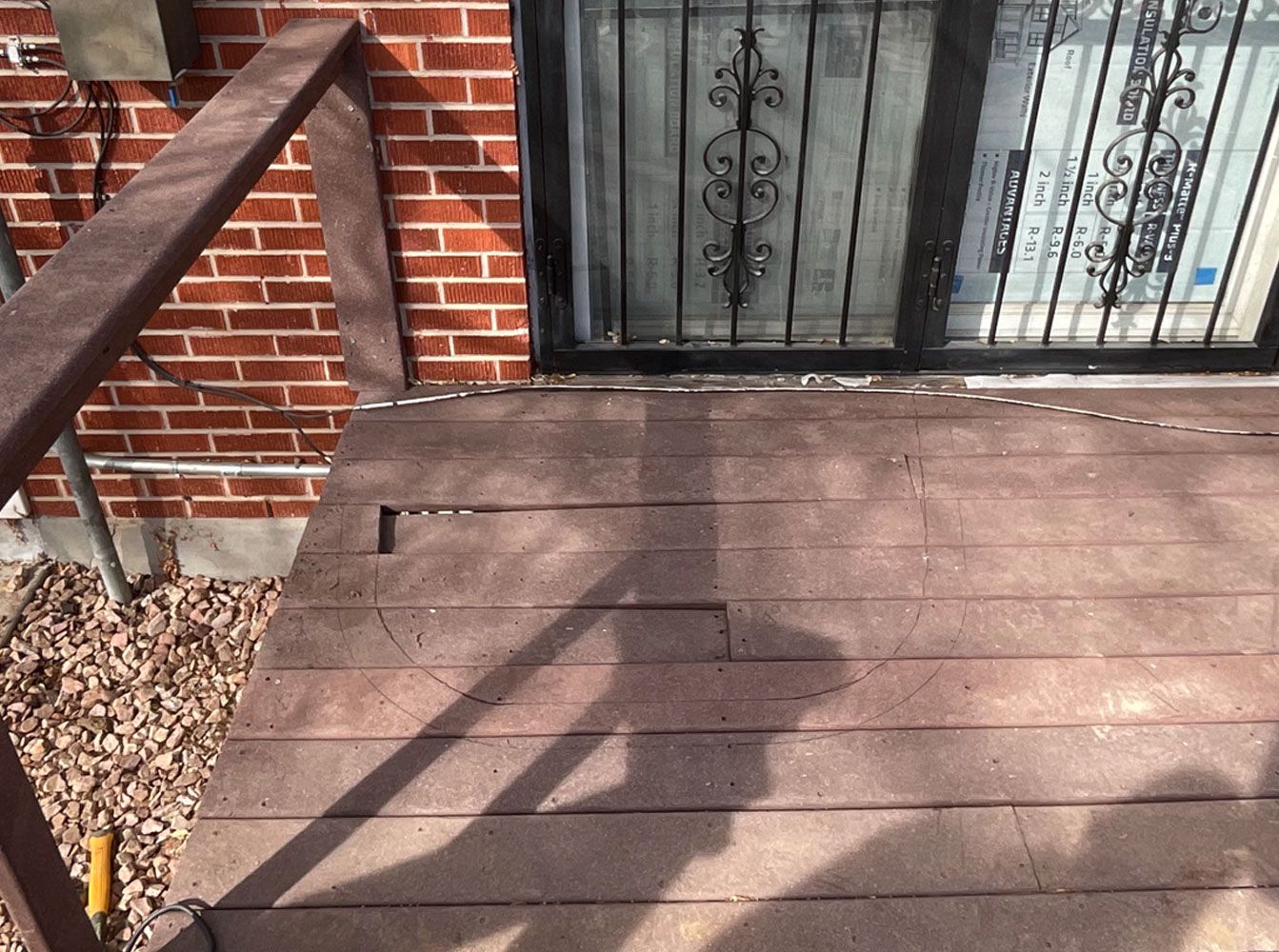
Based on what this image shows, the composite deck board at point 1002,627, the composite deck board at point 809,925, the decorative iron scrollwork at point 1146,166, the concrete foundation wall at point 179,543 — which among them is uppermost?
the decorative iron scrollwork at point 1146,166

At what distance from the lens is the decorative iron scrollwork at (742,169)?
2.77 metres

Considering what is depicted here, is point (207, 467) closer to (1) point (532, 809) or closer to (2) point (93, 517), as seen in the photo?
(2) point (93, 517)

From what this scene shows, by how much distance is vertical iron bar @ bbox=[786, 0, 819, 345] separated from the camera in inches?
106

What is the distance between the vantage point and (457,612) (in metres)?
2.22

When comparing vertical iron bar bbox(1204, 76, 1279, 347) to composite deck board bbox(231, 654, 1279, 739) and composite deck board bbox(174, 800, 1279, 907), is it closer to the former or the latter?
composite deck board bbox(231, 654, 1279, 739)

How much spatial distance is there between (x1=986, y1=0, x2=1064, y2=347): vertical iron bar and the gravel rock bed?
2.47 m

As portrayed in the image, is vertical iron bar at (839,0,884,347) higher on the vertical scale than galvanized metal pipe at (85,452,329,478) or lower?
higher

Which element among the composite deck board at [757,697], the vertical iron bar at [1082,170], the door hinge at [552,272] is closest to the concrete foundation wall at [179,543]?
the door hinge at [552,272]

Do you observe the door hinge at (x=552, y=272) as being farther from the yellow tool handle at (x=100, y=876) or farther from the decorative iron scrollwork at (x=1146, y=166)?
the yellow tool handle at (x=100, y=876)

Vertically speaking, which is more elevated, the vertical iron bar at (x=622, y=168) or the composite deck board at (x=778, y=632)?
the vertical iron bar at (x=622, y=168)

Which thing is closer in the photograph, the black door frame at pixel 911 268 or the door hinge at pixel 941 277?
the black door frame at pixel 911 268

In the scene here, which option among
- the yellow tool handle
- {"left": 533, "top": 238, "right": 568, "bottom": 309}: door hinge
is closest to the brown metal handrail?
{"left": 533, "top": 238, "right": 568, "bottom": 309}: door hinge

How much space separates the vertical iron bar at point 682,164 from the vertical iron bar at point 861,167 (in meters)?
0.47

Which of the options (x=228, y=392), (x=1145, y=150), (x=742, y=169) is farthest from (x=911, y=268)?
(x=228, y=392)
